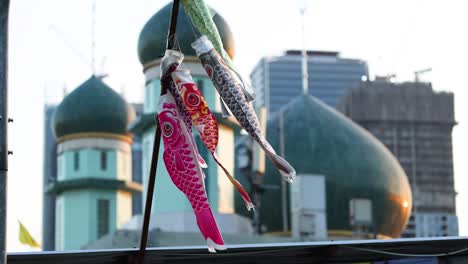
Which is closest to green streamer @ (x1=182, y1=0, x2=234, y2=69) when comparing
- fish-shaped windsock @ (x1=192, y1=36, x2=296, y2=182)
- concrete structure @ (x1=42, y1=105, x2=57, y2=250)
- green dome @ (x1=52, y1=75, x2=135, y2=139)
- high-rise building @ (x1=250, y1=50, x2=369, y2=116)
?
fish-shaped windsock @ (x1=192, y1=36, x2=296, y2=182)

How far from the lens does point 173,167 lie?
9.29 meters

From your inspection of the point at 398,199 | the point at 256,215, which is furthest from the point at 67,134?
the point at 398,199

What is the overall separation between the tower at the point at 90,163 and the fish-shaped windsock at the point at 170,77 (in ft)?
117

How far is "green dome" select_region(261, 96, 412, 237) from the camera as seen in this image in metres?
41.8

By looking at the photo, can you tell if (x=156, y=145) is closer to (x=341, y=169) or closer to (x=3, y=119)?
(x=3, y=119)

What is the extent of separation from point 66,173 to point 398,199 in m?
12.4

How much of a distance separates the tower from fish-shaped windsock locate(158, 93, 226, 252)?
117ft

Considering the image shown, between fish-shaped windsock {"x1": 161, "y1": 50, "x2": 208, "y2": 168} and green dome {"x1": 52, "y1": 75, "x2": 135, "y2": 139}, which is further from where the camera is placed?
green dome {"x1": 52, "y1": 75, "x2": 135, "y2": 139}

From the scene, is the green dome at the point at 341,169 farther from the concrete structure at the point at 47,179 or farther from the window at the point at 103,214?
the concrete structure at the point at 47,179

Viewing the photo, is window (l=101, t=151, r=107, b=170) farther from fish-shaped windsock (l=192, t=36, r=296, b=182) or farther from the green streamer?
fish-shaped windsock (l=192, t=36, r=296, b=182)

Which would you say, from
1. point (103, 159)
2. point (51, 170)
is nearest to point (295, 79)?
point (51, 170)

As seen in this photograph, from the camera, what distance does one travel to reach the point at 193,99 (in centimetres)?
938

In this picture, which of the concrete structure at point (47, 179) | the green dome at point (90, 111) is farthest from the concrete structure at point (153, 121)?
the concrete structure at point (47, 179)

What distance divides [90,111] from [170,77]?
117 ft
